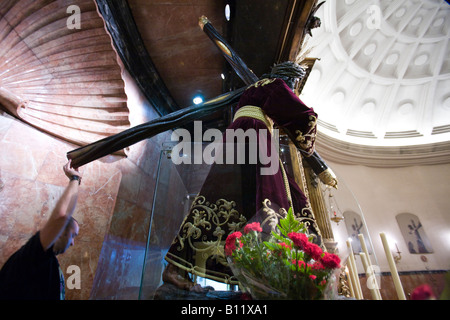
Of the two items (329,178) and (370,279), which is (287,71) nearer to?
(329,178)

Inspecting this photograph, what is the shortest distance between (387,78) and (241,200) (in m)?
11.0

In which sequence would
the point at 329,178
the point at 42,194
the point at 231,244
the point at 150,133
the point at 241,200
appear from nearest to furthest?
the point at 231,244 → the point at 241,200 → the point at 150,133 → the point at 42,194 → the point at 329,178

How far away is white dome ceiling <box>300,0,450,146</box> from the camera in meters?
7.98

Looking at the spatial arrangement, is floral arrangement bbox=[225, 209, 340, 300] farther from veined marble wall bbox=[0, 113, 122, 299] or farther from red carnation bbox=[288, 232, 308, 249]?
veined marble wall bbox=[0, 113, 122, 299]

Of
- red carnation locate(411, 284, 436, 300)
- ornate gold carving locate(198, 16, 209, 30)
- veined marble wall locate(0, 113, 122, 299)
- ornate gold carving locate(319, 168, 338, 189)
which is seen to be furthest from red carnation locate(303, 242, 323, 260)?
ornate gold carving locate(198, 16, 209, 30)

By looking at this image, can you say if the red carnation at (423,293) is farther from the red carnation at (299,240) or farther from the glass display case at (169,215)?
the glass display case at (169,215)

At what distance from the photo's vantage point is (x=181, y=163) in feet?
4.92

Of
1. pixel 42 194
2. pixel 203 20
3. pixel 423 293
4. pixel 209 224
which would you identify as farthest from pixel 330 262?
pixel 203 20

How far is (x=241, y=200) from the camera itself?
122 centimetres

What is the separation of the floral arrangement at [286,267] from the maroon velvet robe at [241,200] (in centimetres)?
20

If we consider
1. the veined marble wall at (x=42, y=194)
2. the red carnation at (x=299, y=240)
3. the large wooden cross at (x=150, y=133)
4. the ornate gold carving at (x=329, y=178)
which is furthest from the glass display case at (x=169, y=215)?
the veined marble wall at (x=42, y=194)

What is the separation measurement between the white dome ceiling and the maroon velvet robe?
719cm

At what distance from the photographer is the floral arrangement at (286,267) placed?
0.64 meters
